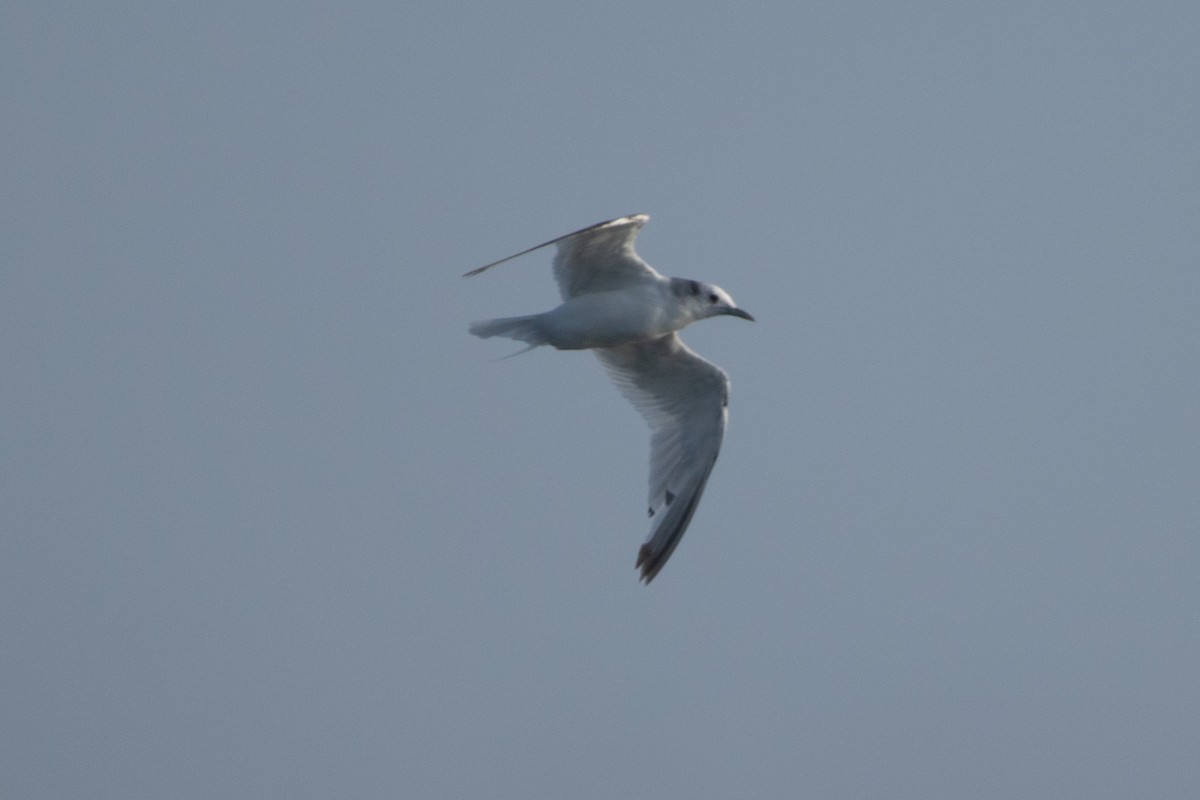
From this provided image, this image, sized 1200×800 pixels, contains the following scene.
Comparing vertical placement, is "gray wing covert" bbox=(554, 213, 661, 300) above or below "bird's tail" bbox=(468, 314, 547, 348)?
above

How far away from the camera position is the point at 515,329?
10.5m

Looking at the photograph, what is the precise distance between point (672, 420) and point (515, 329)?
5.92ft

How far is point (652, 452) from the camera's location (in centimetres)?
1185

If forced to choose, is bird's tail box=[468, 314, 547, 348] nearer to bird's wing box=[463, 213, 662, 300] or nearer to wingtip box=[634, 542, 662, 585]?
bird's wing box=[463, 213, 662, 300]

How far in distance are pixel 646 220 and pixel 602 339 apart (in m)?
0.88

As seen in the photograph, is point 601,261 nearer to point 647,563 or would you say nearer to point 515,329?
point 515,329

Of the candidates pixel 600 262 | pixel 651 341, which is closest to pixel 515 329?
pixel 600 262

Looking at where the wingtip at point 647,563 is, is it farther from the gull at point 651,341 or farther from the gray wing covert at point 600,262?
the gray wing covert at point 600,262

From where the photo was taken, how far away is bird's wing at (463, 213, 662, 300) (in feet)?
33.9

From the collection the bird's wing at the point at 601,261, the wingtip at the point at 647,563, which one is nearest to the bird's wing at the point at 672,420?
the wingtip at the point at 647,563

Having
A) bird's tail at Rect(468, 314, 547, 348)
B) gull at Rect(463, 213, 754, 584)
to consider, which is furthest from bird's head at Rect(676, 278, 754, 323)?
bird's tail at Rect(468, 314, 547, 348)

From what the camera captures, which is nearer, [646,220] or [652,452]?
[646,220]

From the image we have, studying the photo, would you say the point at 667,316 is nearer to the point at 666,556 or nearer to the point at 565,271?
the point at 565,271

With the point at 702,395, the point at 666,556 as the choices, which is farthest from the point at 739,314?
the point at 666,556
